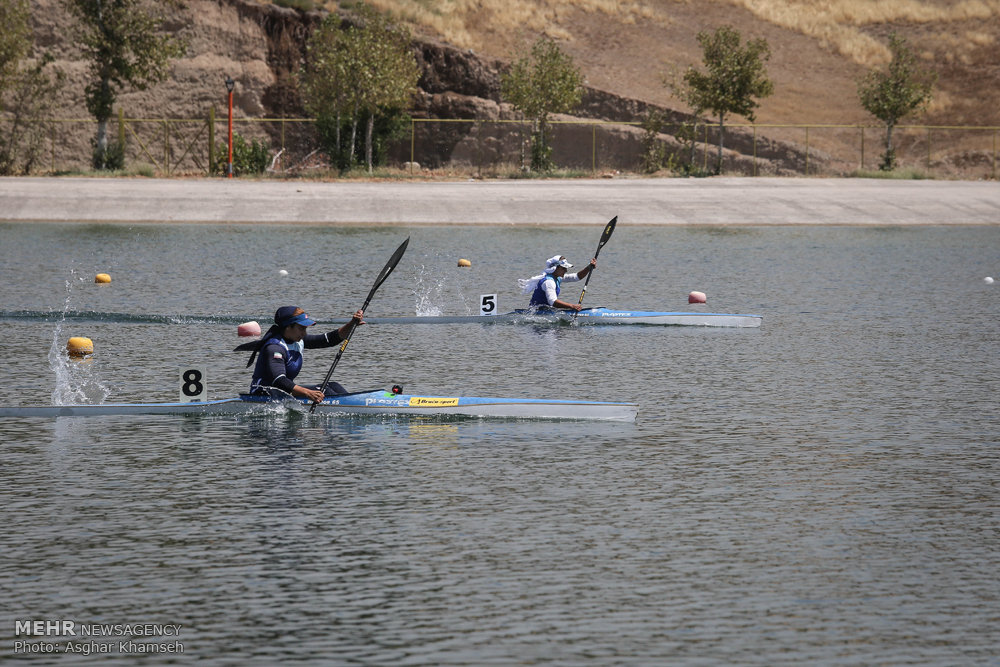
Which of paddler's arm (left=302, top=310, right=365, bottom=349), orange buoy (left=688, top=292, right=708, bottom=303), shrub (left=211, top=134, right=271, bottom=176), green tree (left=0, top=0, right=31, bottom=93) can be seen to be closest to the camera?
paddler's arm (left=302, top=310, right=365, bottom=349)

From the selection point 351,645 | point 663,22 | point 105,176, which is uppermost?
point 663,22

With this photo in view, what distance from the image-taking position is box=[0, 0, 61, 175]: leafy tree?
57375 millimetres

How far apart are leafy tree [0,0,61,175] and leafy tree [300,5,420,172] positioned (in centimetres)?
1147

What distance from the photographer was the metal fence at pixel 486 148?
6275 centimetres

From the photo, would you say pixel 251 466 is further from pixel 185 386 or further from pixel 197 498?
pixel 185 386

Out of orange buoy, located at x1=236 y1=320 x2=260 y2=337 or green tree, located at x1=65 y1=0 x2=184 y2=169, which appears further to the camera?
green tree, located at x1=65 y1=0 x2=184 y2=169

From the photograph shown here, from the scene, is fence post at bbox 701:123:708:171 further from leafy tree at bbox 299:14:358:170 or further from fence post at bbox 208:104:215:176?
fence post at bbox 208:104:215:176

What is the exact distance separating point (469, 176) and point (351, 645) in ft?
171

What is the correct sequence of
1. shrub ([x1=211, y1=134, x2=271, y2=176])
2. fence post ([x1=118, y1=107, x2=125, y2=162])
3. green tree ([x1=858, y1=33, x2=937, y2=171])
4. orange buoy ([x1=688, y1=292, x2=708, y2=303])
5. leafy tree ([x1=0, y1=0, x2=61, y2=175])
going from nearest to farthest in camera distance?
orange buoy ([x1=688, y1=292, x2=708, y2=303]) → leafy tree ([x1=0, y1=0, x2=61, y2=175]) → fence post ([x1=118, y1=107, x2=125, y2=162]) → shrub ([x1=211, y1=134, x2=271, y2=176]) → green tree ([x1=858, y1=33, x2=937, y2=171])

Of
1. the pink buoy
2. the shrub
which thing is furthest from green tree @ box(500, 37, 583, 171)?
the pink buoy

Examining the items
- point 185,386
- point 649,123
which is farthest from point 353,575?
point 649,123

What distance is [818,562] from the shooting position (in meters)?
10.7

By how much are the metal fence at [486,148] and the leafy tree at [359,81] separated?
5.07 feet

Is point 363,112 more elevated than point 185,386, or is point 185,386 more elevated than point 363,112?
point 363,112
